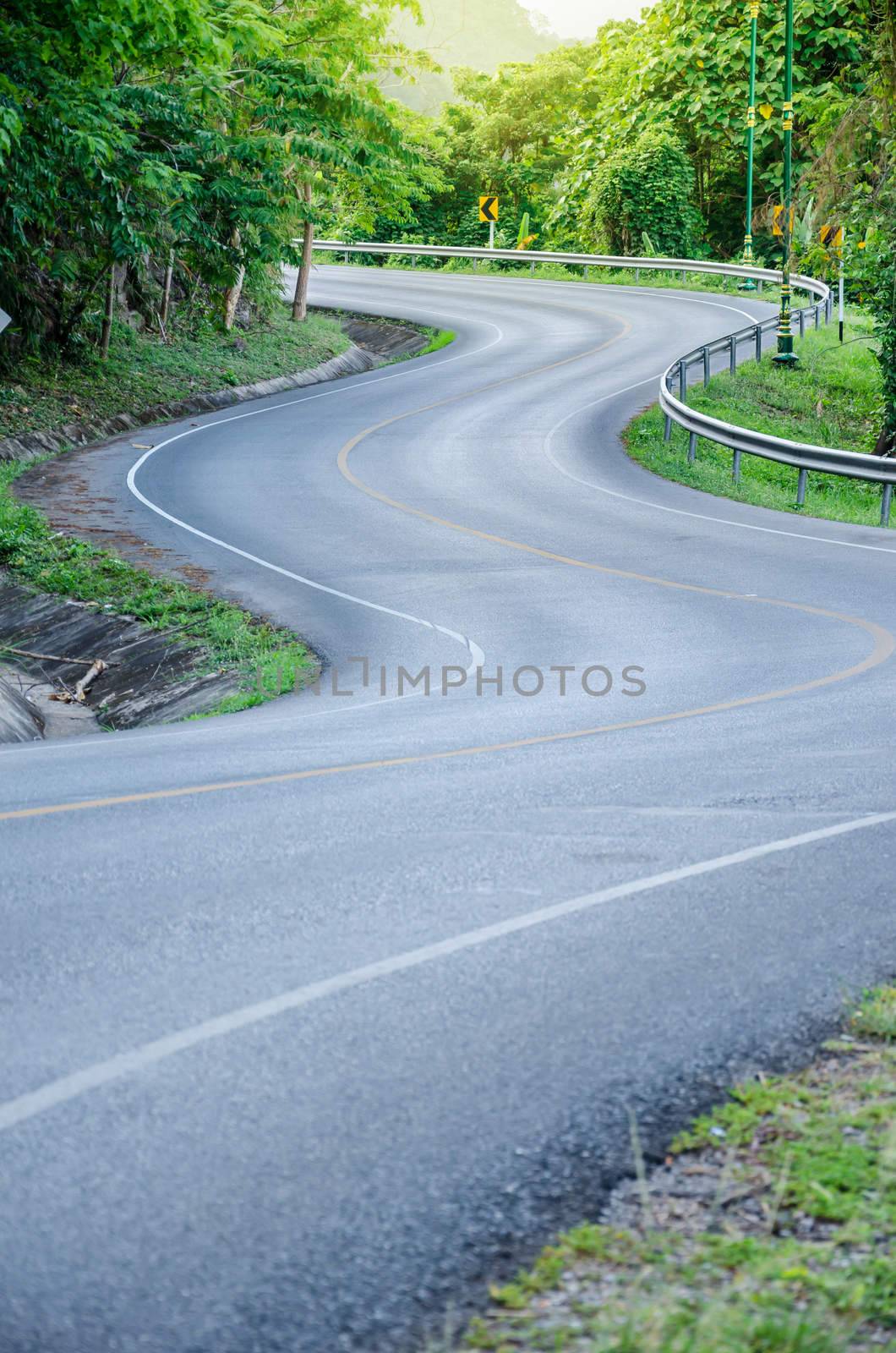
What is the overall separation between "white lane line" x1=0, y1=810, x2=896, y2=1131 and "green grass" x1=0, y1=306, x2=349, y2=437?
23.1 meters

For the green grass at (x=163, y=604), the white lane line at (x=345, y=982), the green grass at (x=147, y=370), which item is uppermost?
the green grass at (x=147, y=370)

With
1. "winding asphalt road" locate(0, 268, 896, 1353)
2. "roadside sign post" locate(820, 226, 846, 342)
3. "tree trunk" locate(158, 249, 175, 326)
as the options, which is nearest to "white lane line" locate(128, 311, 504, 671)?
"winding asphalt road" locate(0, 268, 896, 1353)

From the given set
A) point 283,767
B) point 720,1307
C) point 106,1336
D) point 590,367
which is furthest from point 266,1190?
point 590,367

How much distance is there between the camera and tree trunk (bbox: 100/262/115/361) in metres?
32.5

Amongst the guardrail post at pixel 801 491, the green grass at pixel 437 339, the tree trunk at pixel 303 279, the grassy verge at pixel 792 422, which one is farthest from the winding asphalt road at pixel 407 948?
the tree trunk at pixel 303 279

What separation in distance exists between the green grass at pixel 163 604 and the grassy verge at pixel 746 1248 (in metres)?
8.52

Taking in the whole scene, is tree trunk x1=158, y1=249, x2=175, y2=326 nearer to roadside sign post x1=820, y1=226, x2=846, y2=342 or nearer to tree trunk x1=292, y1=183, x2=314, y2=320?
tree trunk x1=292, y1=183, x2=314, y2=320

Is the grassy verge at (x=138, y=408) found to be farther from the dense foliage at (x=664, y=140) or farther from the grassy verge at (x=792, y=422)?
the dense foliage at (x=664, y=140)

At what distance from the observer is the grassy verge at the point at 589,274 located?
2015 inches

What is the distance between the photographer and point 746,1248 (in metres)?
3.67

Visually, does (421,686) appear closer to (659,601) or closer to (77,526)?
(659,601)

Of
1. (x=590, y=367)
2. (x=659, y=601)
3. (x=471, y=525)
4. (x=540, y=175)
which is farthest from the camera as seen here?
(x=540, y=175)

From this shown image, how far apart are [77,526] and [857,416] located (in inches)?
794

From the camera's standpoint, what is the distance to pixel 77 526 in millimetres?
20062
